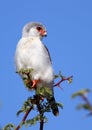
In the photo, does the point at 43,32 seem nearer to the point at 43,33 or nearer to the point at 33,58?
the point at 43,33

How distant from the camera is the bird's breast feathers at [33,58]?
18.9 ft

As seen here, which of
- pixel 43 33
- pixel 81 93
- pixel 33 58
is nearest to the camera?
pixel 81 93

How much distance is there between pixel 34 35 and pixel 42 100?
3.51 metres

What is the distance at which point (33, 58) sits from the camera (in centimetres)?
585

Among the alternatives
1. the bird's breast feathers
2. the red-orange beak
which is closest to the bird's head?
the red-orange beak

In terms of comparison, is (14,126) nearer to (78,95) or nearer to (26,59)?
(78,95)

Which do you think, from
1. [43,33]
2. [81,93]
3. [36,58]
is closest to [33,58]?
[36,58]

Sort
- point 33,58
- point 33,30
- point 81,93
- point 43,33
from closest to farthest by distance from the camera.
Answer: point 81,93 < point 33,58 < point 43,33 < point 33,30

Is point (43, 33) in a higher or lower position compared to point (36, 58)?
higher

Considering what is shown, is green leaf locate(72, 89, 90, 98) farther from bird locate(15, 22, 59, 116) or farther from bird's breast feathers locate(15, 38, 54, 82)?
bird's breast feathers locate(15, 38, 54, 82)

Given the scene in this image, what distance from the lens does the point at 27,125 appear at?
7.50 feet

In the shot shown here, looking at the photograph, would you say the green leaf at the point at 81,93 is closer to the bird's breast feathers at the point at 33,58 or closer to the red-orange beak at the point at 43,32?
the bird's breast feathers at the point at 33,58

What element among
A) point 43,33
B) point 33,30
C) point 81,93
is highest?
point 33,30

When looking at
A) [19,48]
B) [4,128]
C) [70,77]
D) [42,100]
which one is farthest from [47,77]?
[4,128]
